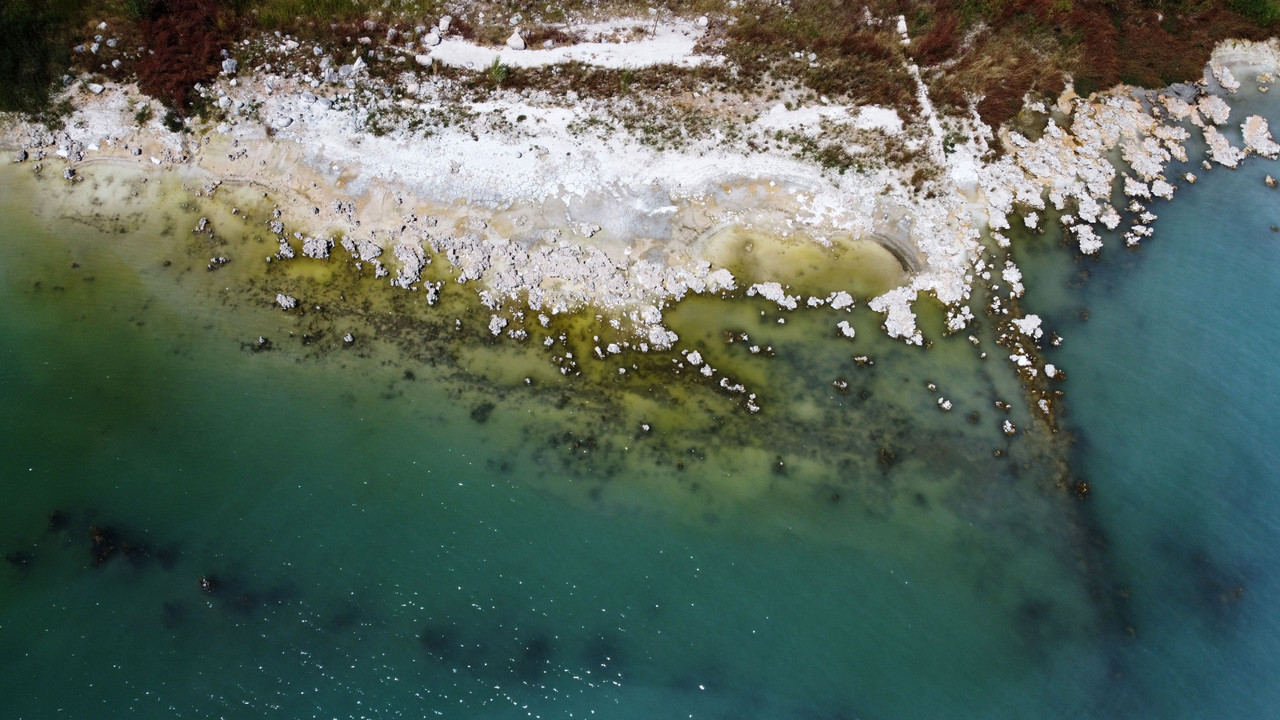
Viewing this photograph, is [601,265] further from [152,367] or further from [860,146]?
[152,367]

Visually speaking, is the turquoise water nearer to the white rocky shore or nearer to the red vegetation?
the white rocky shore

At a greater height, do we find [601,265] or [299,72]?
[299,72]

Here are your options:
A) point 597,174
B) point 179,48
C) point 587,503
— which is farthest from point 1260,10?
point 179,48

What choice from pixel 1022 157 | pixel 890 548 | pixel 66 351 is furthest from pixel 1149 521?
pixel 66 351

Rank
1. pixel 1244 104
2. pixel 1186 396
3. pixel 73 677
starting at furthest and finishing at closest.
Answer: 1. pixel 1244 104
2. pixel 1186 396
3. pixel 73 677

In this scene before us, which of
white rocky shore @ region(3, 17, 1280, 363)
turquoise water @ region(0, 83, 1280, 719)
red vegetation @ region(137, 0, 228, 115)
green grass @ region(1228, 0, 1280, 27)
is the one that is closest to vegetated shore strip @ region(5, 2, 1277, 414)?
white rocky shore @ region(3, 17, 1280, 363)

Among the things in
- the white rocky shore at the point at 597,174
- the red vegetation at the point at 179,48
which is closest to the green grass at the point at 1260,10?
the white rocky shore at the point at 597,174

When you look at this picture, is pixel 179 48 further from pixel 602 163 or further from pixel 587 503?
pixel 587 503
